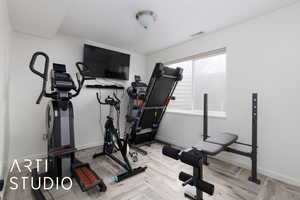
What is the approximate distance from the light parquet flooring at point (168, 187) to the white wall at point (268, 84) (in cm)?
31

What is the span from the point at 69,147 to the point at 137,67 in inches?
113

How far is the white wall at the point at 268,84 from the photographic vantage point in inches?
74.6

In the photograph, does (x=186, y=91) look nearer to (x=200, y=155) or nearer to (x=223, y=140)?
(x=223, y=140)

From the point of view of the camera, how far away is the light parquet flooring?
1.62m

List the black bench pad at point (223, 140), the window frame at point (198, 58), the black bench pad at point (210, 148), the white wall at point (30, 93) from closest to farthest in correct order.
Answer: the black bench pad at point (210, 148), the black bench pad at point (223, 140), the white wall at point (30, 93), the window frame at point (198, 58)

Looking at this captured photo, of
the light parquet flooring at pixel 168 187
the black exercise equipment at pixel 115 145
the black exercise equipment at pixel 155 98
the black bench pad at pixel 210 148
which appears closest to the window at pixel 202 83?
the black exercise equipment at pixel 155 98

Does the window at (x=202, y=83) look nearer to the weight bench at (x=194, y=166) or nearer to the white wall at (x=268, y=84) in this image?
the white wall at (x=268, y=84)

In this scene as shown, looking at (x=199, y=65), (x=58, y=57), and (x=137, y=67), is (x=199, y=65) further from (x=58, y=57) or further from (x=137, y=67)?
(x=58, y=57)

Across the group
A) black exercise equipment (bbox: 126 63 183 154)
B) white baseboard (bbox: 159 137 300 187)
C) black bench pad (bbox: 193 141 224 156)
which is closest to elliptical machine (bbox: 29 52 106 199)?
black exercise equipment (bbox: 126 63 183 154)

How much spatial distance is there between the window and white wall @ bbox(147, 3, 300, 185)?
27 cm

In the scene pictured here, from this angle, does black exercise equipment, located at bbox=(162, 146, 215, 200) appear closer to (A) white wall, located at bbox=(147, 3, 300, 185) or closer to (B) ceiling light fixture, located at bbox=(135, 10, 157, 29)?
(A) white wall, located at bbox=(147, 3, 300, 185)

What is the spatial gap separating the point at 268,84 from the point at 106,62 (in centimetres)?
324

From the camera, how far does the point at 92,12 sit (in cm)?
215

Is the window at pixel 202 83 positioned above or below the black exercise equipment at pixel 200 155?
above
